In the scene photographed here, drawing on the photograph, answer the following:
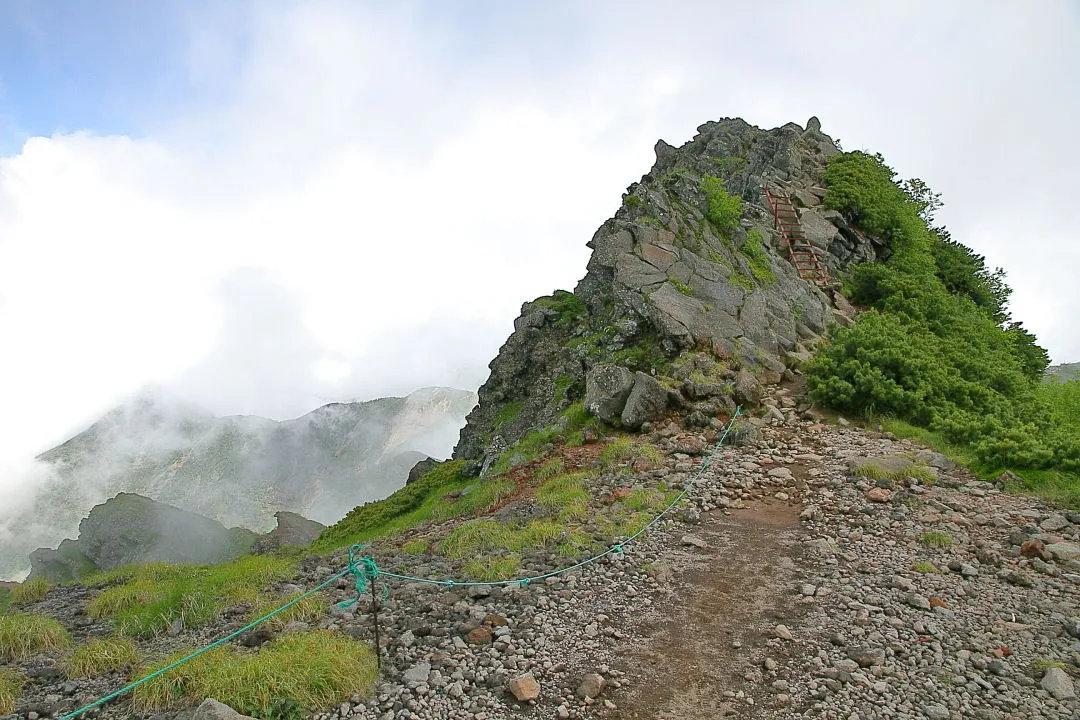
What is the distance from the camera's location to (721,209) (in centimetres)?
2500

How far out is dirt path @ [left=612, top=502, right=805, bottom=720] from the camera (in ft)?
20.7

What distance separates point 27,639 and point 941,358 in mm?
22018

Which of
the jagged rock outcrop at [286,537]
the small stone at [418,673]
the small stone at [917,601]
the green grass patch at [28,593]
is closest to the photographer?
the small stone at [418,673]

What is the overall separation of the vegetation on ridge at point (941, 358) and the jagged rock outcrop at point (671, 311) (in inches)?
66.3

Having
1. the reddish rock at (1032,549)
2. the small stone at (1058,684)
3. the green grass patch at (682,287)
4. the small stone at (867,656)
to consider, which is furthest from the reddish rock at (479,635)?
the green grass patch at (682,287)

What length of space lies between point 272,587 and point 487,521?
158 inches

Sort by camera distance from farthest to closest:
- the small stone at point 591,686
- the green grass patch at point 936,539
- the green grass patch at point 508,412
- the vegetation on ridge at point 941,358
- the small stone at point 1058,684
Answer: the green grass patch at point 508,412 < the vegetation on ridge at point 941,358 < the green grass patch at point 936,539 < the small stone at point 591,686 < the small stone at point 1058,684

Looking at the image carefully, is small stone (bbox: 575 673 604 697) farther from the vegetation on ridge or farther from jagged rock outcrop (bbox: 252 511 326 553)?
jagged rock outcrop (bbox: 252 511 326 553)

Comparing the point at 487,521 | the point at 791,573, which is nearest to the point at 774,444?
the point at 791,573

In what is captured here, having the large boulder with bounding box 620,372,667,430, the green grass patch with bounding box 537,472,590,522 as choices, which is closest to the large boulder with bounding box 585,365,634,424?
the large boulder with bounding box 620,372,667,430

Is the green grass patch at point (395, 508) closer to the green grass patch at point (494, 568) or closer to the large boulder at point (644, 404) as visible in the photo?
the large boulder at point (644, 404)

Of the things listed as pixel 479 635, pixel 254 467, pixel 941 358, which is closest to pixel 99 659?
pixel 479 635

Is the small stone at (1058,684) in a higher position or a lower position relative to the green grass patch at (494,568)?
lower

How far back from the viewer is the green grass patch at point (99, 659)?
683cm
